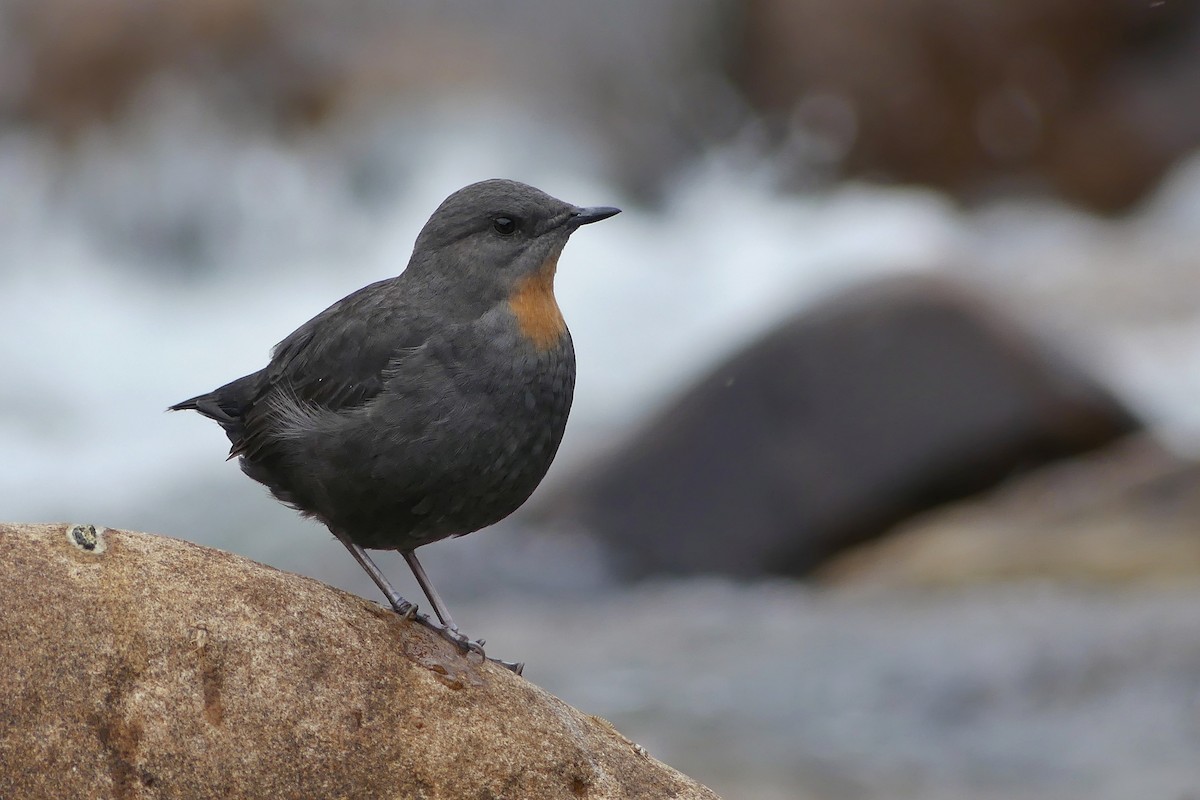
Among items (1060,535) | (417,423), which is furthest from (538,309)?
(1060,535)

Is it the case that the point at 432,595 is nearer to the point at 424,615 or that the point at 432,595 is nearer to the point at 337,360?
the point at 424,615

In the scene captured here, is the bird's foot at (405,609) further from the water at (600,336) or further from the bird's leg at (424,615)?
the water at (600,336)

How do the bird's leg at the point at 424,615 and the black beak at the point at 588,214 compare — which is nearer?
the bird's leg at the point at 424,615

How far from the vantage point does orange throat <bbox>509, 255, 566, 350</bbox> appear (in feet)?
13.7

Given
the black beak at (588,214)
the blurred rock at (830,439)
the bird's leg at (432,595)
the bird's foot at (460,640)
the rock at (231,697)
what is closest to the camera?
the rock at (231,697)

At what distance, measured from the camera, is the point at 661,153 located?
17250mm

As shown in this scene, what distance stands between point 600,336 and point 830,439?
17.9ft

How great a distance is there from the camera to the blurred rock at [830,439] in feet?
34.7

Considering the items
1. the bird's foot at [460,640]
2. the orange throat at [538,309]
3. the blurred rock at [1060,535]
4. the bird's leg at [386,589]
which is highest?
the blurred rock at [1060,535]

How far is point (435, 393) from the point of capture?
4012 mm

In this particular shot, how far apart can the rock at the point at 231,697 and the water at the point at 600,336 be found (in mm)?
5086

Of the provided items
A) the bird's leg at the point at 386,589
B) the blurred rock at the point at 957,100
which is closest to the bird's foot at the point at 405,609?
the bird's leg at the point at 386,589

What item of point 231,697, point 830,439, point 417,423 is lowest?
point 231,697

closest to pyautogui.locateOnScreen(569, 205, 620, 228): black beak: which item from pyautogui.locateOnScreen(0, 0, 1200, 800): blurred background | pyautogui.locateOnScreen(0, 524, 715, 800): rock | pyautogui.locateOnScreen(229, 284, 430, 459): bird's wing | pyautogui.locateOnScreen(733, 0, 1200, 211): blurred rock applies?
pyautogui.locateOnScreen(229, 284, 430, 459): bird's wing
